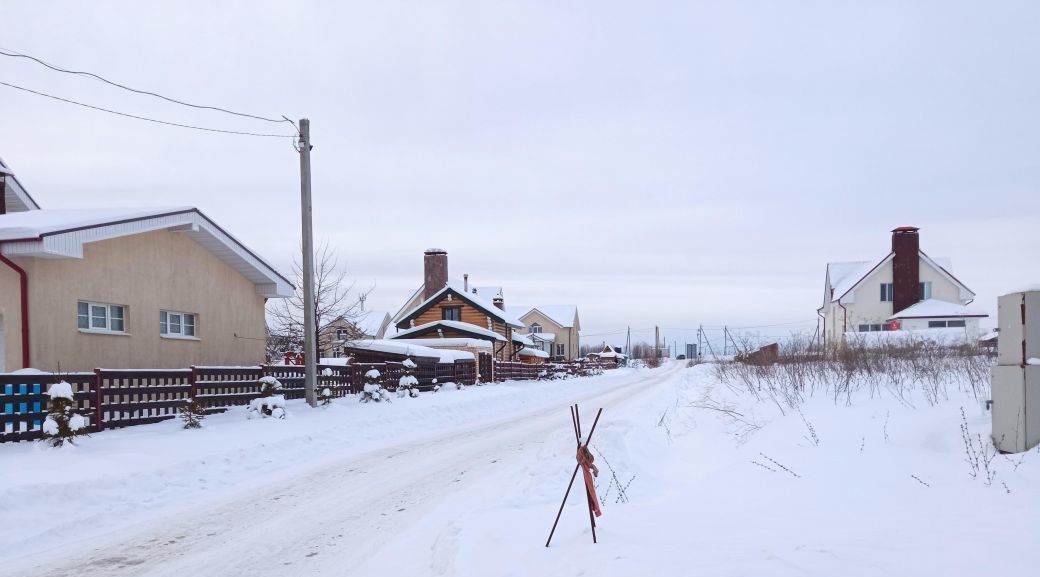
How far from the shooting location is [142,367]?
15156 mm

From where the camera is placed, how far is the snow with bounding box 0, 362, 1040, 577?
441cm

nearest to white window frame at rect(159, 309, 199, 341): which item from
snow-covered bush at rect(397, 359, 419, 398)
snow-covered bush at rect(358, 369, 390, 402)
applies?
snow-covered bush at rect(358, 369, 390, 402)

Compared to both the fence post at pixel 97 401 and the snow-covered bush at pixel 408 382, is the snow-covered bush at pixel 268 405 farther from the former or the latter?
the snow-covered bush at pixel 408 382

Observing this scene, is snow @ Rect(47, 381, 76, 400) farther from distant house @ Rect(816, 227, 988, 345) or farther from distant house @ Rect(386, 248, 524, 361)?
distant house @ Rect(816, 227, 988, 345)

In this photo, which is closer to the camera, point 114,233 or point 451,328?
point 114,233

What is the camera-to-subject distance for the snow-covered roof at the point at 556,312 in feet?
272

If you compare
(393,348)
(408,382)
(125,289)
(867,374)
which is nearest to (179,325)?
(125,289)

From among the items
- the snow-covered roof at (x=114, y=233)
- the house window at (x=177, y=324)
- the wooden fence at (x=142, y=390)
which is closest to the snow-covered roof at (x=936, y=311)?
the wooden fence at (x=142, y=390)

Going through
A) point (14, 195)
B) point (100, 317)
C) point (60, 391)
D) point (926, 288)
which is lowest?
point (60, 391)

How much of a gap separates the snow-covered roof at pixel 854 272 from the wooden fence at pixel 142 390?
3318cm

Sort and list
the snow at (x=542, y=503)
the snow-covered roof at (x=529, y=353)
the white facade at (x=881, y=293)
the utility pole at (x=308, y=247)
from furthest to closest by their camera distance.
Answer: the snow-covered roof at (x=529, y=353) < the white facade at (x=881, y=293) < the utility pole at (x=308, y=247) < the snow at (x=542, y=503)

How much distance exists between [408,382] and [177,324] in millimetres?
7438

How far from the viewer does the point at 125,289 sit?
1484 cm

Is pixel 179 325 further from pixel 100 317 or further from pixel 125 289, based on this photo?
pixel 100 317
